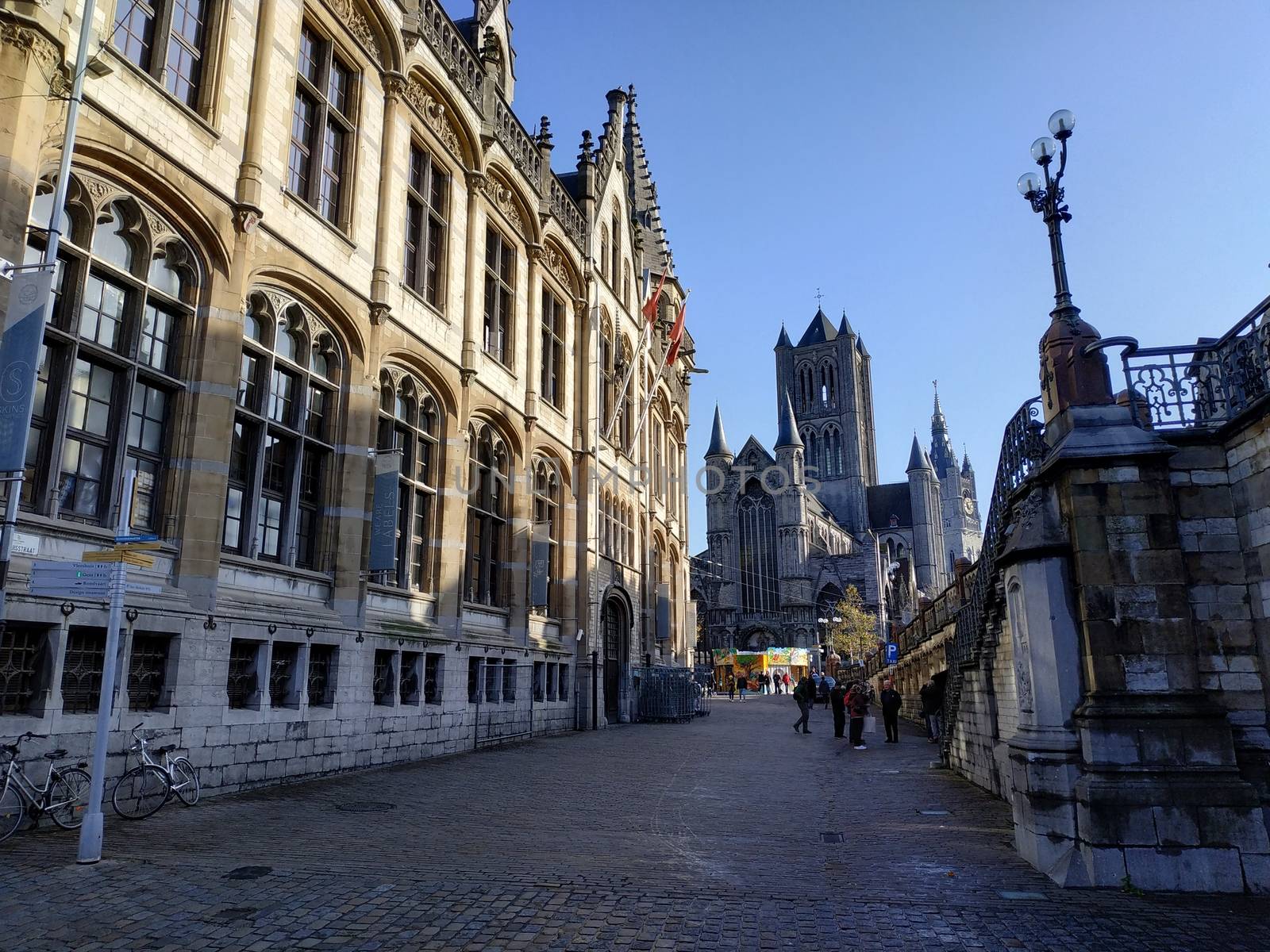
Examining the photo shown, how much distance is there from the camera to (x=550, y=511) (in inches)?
1001

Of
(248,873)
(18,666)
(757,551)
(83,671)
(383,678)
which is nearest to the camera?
(248,873)

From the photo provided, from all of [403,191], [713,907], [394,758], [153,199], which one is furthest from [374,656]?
[713,907]

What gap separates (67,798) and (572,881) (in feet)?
17.5

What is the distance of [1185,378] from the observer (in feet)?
28.6

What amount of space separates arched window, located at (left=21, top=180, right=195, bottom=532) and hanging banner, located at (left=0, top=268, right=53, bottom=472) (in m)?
0.99

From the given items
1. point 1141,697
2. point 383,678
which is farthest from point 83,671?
point 1141,697

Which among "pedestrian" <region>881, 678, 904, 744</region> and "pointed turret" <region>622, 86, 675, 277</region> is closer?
"pedestrian" <region>881, 678, 904, 744</region>

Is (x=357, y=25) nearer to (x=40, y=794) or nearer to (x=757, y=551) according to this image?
(x=40, y=794)

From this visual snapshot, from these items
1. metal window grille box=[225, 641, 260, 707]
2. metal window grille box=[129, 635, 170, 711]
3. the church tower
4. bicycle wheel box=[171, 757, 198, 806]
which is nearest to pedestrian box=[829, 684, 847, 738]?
metal window grille box=[225, 641, 260, 707]

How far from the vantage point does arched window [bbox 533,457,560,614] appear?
24.3 meters

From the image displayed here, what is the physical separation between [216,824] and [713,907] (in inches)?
227

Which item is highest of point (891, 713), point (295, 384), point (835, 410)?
point (835, 410)

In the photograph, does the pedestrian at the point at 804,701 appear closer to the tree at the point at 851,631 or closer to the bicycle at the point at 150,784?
the bicycle at the point at 150,784

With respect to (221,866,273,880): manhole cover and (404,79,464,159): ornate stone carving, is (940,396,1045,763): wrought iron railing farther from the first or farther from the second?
(404,79,464,159): ornate stone carving
